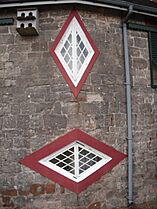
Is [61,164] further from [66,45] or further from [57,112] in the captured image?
[66,45]

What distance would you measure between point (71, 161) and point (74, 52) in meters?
2.35

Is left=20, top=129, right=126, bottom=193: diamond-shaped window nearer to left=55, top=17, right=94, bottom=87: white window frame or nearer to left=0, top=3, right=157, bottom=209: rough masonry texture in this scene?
left=0, top=3, right=157, bottom=209: rough masonry texture

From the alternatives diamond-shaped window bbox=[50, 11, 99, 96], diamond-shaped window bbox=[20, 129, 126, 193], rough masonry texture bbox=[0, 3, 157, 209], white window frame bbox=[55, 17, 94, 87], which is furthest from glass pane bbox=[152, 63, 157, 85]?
diamond-shaped window bbox=[20, 129, 126, 193]

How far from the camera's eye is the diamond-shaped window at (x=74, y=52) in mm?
5836

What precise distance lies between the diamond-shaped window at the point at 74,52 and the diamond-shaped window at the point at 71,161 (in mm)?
1040

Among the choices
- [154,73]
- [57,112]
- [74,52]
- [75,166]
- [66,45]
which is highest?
[66,45]

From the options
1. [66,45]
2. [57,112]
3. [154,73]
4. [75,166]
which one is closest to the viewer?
[75,166]

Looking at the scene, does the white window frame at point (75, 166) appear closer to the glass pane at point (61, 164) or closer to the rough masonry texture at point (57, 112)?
the glass pane at point (61, 164)

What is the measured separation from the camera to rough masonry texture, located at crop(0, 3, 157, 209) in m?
5.70

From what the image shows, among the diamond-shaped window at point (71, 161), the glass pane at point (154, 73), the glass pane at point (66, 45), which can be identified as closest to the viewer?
the diamond-shaped window at point (71, 161)

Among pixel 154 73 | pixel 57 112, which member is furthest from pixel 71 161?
pixel 154 73

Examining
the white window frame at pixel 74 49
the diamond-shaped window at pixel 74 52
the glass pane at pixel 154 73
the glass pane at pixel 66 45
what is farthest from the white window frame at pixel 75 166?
the glass pane at pixel 154 73

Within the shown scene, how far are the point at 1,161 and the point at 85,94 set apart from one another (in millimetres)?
2334

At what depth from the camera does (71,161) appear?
18.7ft
